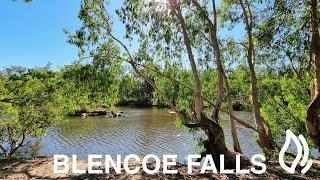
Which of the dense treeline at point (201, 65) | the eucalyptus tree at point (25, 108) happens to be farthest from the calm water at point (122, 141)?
the dense treeline at point (201, 65)

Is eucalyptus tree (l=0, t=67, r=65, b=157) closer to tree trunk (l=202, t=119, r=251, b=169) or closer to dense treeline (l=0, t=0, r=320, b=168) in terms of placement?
dense treeline (l=0, t=0, r=320, b=168)

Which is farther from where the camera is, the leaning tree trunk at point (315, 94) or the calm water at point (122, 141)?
the calm water at point (122, 141)

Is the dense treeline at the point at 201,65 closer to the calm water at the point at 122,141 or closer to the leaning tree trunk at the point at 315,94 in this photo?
the leaning tree trunk at the point at 315,94

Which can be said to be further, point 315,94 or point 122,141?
point 122,141

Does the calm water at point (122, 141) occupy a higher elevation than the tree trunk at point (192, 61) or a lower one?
lower

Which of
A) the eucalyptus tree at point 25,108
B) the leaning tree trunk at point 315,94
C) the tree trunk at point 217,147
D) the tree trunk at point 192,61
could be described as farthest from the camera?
the eucalyptus tree at point 25,108

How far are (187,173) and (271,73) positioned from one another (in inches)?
342

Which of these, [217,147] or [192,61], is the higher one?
[192,61]

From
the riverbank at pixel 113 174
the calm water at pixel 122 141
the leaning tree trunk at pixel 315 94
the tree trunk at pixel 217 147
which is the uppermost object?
the leaning tree trunk at pixel 315 94

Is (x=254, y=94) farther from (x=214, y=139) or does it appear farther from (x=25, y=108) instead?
(x=25, y=108)

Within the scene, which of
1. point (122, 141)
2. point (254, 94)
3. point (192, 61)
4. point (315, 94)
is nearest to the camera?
point (315, 94)

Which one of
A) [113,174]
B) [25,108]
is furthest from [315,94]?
[25,108]

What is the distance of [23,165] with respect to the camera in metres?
8.83

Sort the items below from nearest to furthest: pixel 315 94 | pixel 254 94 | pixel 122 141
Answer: pixel 315 94 < pixel 254 94 < pixel 122 141
